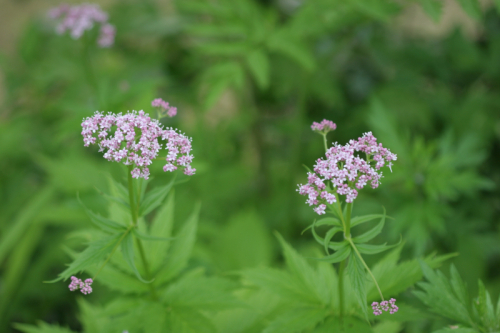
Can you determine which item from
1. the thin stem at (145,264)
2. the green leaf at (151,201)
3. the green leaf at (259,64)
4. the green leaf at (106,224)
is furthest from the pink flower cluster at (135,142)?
the green leaf at (259,64)

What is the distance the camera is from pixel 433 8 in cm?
243

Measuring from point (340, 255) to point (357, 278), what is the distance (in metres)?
0.09

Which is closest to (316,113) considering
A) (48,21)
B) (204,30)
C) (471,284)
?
(204,30)

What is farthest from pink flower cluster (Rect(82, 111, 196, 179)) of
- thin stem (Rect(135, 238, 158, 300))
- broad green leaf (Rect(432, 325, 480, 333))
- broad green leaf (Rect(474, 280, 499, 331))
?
broad green leaf (Rect(474, 280, 499, 331))

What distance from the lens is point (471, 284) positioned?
258 centimetres

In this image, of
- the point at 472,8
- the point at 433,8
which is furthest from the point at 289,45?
the point at 472,8

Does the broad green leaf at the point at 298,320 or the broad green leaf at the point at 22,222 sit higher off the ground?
the broad green leaf at the point at 22,222

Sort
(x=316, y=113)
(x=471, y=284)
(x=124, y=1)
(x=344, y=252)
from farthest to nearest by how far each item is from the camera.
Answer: (x=124, y=1) < (x=316, y=113) < (x=471, y=284) < (x=344, y=252)

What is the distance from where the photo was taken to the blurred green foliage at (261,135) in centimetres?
247

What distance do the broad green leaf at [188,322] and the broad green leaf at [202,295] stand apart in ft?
0.08

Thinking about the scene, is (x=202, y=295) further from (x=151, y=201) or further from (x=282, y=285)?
(x=151, y=201)

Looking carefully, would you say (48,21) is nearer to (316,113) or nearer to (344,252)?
(316,113)

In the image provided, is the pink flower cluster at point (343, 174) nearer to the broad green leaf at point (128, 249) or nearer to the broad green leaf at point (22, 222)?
the broad green leaf at point (128, 249)

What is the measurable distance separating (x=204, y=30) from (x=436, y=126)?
2082 millimetres
